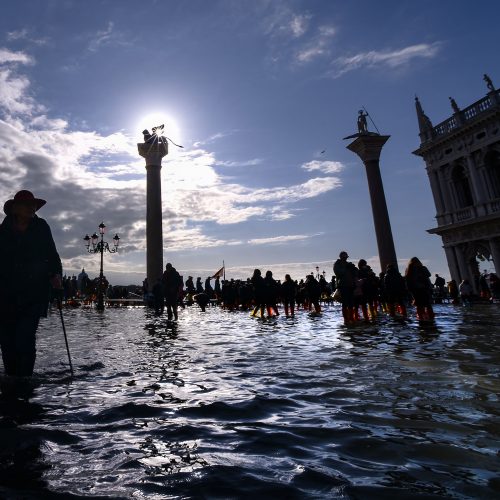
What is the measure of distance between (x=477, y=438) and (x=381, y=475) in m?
0.74

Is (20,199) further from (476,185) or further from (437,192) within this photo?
(437,192)

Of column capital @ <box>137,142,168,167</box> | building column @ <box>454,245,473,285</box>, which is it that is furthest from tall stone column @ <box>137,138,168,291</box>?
building column @ <box>454,245,473,285</box>

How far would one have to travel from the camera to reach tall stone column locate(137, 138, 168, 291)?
31.1m

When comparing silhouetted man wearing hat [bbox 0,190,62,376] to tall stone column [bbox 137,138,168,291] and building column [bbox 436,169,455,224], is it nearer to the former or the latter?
tall stone column [bbox 137,138,168,291]

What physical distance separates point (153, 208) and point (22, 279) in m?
28.9

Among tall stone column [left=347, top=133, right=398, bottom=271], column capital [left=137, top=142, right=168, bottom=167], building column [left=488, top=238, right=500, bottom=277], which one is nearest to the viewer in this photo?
tall stone column [left=347, top=133, right=398, bottom=271]

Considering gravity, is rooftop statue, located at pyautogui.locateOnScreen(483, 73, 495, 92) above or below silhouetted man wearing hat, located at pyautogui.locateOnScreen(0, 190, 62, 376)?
above

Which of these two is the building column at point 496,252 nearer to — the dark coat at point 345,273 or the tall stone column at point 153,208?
the dark coat at point 345,273

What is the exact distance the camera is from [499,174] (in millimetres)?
26391

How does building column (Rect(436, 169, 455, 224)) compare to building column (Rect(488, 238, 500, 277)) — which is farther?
building column (Rect(436, 169, 455, 224))

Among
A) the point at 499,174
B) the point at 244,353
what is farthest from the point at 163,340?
the point at 499,174

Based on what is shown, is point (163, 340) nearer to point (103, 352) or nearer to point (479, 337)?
point (103, 352)

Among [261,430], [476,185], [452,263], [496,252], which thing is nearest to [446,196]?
[476,185]

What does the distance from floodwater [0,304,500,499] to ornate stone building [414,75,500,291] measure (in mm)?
25214
